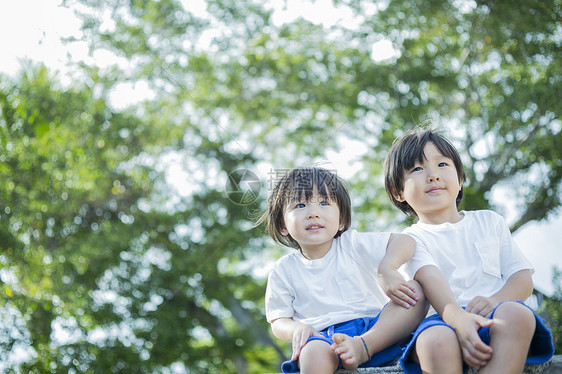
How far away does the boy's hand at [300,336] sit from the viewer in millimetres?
1938

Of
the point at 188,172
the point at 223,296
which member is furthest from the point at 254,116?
the point at 223,296

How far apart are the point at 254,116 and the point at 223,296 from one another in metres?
2.50

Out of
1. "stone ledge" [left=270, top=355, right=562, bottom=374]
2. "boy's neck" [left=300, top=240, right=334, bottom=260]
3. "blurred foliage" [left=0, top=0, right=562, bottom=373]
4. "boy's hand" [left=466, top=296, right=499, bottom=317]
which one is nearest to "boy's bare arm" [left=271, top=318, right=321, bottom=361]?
"stone ledge" [left=270, top=355, right=562, bottom=374]

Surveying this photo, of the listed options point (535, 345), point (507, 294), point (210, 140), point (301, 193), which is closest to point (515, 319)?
point (535, 345)

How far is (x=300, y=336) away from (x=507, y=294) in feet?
2.31

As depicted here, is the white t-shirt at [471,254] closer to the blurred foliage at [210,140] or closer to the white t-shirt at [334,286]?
the white t-shirt at [334,286]

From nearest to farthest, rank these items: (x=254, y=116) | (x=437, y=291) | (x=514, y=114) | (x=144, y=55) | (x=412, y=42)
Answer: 1. (x=437, y=291)
2. (x=514, y=114)
3. (x=412, y=42)
4. (x=144, y=55)
5. (x=254, y=116)

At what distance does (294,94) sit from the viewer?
26.4 ft

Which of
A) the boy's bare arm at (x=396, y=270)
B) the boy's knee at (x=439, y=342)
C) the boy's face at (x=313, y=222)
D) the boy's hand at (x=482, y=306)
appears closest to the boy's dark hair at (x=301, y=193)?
the boy's face at (x=313, y=222)

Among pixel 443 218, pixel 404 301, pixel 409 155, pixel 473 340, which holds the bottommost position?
pixel 473 340

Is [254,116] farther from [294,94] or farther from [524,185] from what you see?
[524,185]

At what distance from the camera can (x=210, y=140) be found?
8258mm

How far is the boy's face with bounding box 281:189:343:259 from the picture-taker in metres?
2.24

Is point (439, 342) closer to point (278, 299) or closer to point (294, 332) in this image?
point (294, 332)
